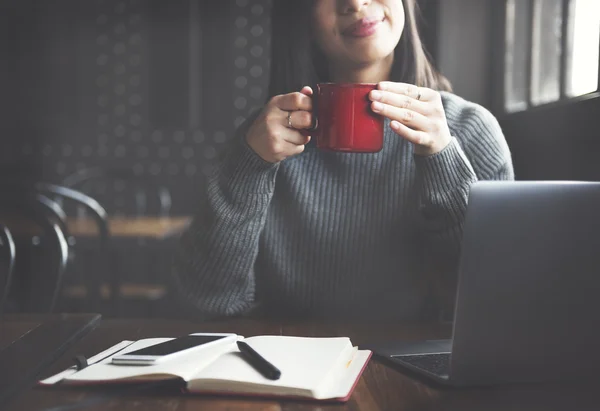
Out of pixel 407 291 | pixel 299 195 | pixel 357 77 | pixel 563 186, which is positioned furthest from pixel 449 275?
pixel 563 186

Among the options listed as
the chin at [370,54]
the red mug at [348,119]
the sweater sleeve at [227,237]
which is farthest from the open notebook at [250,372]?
the chin at [370,54]

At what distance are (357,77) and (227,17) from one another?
2920 mm

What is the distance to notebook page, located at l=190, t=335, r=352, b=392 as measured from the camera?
0.64 m

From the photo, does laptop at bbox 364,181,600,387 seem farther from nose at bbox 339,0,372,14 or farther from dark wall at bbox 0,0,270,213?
dark wall at bbox 0,0,270,213

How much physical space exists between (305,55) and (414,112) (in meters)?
0.47

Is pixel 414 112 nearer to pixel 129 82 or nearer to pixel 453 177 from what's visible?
pixel 453 177

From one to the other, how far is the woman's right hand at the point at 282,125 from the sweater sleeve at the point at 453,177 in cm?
19

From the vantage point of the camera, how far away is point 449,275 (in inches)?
46.8

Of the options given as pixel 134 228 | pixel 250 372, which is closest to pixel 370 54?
pixel 250 372

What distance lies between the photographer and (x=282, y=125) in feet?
3.24

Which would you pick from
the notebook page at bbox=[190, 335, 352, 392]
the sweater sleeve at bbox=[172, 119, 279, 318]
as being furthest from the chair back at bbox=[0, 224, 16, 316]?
the notebook page at bbox=[190, 335, 352, 392]

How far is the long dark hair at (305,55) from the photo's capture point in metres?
1.31

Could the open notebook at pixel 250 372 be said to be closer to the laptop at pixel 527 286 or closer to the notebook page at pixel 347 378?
the notebook page at pixel 347 378

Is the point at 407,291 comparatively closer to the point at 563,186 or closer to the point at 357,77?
the point at 357,77
